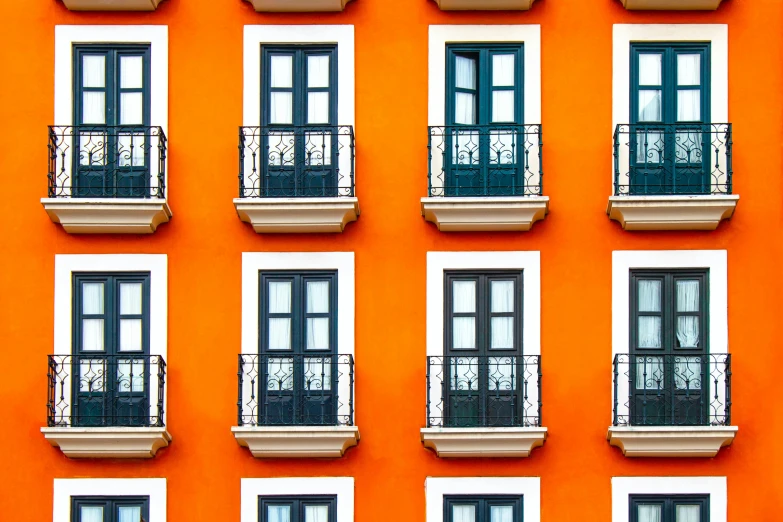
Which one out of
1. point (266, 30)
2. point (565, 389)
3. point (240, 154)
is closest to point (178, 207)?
point (240, 154)

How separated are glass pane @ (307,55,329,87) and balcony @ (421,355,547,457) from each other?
4.25 meters

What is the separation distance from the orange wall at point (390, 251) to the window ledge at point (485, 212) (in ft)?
0.79

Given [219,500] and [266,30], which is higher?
[266,30]

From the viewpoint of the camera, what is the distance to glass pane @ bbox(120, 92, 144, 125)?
2028cm

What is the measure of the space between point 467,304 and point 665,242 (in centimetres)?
290

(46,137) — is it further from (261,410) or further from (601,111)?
(601,111)

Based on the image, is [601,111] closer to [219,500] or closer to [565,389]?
[565,389]

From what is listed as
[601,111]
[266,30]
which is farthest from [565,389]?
[266,30]

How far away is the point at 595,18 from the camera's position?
20.3m

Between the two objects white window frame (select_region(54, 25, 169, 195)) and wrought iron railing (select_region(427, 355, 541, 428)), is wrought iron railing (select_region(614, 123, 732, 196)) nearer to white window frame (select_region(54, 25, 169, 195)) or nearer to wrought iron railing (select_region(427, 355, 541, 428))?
wrought iron railing (select_region(427, 355, 541, 428))

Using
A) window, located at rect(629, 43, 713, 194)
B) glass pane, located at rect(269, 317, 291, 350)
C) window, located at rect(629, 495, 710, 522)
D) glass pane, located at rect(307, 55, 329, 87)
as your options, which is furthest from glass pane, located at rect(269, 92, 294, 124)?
window, located at rect(629, 495, 710, 522)

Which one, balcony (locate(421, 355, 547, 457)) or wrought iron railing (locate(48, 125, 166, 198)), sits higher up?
wrought iron railing (locate(48, 125, 166, 198))

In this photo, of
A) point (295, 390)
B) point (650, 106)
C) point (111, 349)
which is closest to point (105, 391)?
point (111, 349)

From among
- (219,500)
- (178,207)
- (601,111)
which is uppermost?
(601,111)
